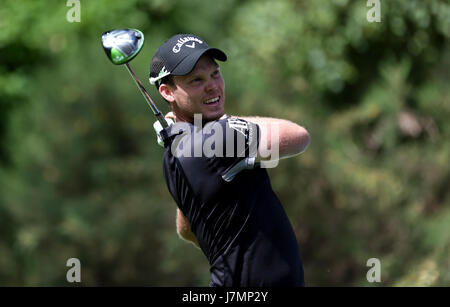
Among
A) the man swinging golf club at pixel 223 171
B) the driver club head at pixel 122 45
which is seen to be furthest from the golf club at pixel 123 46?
the man swinging golf club at pixel 223 171

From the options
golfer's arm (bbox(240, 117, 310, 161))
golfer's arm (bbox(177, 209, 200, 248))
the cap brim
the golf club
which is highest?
the golf club

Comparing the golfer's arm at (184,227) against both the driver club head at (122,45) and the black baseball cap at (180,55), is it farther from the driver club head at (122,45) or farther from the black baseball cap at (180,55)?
the driver club head at (122,45)

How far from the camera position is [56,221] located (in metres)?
9.84

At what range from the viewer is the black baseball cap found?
2.85 m

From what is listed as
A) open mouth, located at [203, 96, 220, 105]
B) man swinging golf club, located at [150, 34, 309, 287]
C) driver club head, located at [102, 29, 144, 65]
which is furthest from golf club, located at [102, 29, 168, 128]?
open mouth, located at [203, 96, 220, 105]

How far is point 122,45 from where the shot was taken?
2920mm

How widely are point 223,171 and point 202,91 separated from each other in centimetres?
39

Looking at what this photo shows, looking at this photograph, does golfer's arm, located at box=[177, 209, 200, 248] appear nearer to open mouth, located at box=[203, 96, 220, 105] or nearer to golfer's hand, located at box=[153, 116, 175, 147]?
golfer's hand, located at box=[153, 116, 175, 147]

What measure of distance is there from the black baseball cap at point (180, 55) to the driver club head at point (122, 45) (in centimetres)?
12

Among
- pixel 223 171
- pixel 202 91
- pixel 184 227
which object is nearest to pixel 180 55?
pixel 202 91

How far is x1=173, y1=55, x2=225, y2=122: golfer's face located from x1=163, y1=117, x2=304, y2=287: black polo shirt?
94 mm

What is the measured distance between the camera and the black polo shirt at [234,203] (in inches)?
108
